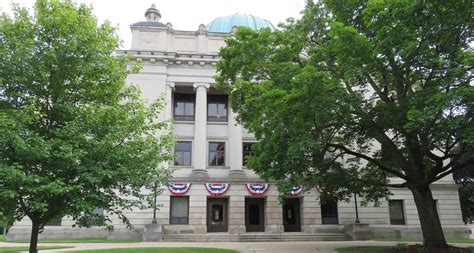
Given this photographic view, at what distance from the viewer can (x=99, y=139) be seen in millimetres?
10500

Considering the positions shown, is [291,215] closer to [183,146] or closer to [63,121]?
[183,146]

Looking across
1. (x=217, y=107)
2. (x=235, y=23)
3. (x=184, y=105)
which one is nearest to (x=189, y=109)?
(x=184, y=105)

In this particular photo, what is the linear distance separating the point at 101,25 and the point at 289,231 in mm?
23871

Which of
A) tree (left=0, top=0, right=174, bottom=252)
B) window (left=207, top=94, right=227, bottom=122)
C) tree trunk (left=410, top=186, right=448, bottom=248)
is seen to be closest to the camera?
tree (left=0, top=0, right=174, bottom=252)

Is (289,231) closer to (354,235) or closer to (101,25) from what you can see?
(354,235)

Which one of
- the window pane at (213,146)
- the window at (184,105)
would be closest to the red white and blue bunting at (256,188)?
the window pane at (213,146)

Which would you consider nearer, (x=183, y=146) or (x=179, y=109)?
(x=183, y=146)

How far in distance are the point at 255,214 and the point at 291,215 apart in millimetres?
3070

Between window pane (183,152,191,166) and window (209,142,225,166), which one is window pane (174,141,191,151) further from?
window (209,142,225,166)

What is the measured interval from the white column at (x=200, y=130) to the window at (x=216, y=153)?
3.43 ft

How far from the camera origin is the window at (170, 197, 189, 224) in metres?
29.3

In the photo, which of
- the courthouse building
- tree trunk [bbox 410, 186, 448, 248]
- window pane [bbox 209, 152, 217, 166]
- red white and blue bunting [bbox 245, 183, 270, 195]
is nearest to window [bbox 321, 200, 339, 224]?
the courthouse building

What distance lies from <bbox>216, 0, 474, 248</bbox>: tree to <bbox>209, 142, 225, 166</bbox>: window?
12189mm

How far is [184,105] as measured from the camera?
33.4m
